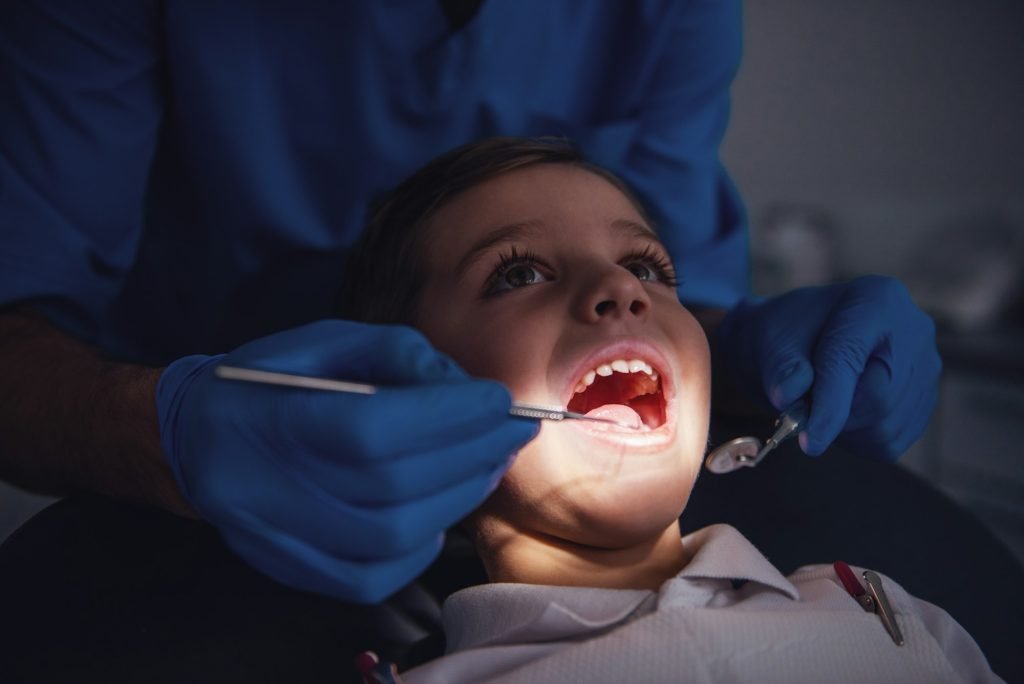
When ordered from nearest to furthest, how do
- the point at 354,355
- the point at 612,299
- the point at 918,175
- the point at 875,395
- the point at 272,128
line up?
the point at 354,355 < the point at 612,299 < the point at 875,395 < the point at 272,128 < the point at 918,175

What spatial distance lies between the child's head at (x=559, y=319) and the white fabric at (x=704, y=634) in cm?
8

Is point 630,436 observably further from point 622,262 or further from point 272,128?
point 272,128

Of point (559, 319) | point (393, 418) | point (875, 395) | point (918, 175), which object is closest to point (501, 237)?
point (559, 319)

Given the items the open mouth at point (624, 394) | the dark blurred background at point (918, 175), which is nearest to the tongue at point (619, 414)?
the open mouth at point (624, 394)

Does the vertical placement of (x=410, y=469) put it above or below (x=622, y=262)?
below

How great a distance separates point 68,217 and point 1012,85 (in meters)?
2.59

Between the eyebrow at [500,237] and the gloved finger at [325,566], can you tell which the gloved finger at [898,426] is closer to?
the eyebrow at [500,237]

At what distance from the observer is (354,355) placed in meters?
0.75

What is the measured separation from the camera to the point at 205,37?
3.75ft

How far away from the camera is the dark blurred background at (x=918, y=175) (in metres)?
2.22

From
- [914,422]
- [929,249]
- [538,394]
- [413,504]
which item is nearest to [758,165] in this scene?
[929,249]

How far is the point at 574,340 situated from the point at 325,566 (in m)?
0.34

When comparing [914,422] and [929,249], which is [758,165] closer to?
[929,249]

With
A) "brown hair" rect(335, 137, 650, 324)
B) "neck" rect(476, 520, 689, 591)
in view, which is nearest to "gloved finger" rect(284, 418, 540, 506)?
"neck" rect(476, 520, 689, 591)
